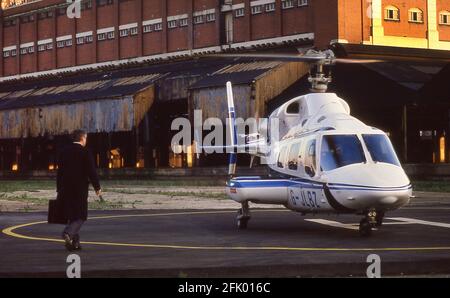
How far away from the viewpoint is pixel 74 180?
48.9 ft

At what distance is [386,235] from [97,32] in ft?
182

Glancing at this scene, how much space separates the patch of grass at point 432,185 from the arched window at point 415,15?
15.5m

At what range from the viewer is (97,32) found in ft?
231

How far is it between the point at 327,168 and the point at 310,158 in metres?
0.73

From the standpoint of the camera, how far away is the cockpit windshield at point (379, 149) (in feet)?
55.5

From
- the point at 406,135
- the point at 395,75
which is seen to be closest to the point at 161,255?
the point at 395,75

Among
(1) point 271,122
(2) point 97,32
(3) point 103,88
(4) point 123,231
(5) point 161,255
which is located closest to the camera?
(5) point 161,255

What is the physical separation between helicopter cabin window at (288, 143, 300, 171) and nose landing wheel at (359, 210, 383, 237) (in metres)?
2.12

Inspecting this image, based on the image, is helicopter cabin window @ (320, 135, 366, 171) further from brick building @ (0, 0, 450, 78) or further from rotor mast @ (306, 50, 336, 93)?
brick building @ (0, 0, 450, 78)

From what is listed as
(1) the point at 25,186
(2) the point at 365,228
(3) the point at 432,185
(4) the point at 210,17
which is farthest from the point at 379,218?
(4) the point at 210,17

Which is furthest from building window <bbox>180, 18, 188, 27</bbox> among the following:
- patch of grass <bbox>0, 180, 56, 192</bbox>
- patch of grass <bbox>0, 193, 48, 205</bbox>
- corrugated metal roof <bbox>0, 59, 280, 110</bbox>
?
patch of grass <bbox>0, 193, 48, 205</bbox>

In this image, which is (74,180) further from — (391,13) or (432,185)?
(391,13)

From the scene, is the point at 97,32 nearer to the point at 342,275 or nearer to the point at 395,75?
the point at 395,75

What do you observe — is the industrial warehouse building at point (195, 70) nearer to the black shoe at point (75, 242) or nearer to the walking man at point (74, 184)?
the walking man at point (74, 184)
